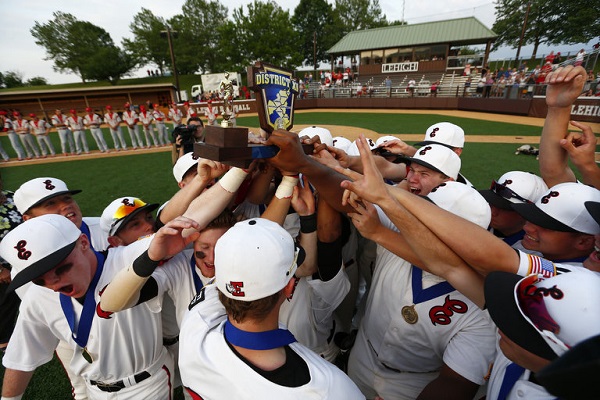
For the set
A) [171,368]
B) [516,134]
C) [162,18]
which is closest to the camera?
[171,368]

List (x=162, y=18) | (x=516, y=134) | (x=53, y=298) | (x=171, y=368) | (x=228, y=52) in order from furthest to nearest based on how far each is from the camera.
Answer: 1. (x=162, y=18)
2. (x=228, y=52)
3. (x=516, y=134)
4. (x=171, y=368)
5. (x=53, y=298)

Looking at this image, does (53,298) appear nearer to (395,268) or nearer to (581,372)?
(395,268)

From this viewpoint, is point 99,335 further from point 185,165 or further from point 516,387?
point 516,387

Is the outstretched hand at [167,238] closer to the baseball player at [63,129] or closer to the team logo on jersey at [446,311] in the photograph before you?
the team logo on jersey at [446,311]

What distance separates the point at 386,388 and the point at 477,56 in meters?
43.7

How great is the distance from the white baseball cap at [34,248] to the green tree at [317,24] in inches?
2698

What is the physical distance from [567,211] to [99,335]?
145 inches

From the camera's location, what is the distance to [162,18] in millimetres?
59562

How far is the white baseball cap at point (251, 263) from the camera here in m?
1.49

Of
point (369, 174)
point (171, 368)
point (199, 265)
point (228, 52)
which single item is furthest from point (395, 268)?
point (228, 52)

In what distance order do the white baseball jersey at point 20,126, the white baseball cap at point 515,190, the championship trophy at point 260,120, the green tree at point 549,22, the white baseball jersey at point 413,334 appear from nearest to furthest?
the championship trophy at point 260,120
the white baseball jersey at point 413,334
the white baseball cap at point 515,190
the white baseball jersey at point 20,126
the green tree at point 549,22

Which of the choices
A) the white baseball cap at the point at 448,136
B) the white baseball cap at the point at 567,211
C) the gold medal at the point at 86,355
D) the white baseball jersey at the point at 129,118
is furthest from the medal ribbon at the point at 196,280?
the white baseball jersey at the point at 129,118

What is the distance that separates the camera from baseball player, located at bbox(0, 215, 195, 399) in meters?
1.92

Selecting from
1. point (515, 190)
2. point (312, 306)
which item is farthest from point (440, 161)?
point (312, 306)
